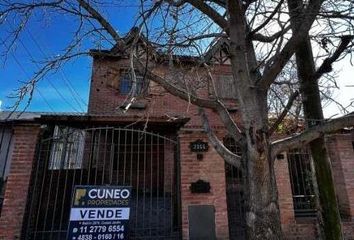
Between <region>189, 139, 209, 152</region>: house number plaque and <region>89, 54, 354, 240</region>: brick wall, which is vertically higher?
<region>189, 139, 209, 152</region>: house number plaque

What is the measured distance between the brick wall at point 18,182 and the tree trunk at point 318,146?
16.6 ft

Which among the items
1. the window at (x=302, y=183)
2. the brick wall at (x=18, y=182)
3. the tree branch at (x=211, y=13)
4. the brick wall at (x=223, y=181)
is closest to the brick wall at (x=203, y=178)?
the brick wall at (x=223, y=181)

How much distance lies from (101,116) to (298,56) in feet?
19.3

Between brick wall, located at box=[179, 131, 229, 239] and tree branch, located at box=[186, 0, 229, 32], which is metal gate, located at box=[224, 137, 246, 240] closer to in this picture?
brick wall, located at box=[179, 131, 229, 239]

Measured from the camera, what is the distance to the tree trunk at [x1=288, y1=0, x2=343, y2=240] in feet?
12.4

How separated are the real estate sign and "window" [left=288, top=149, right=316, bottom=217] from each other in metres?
4.01

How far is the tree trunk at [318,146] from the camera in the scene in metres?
3.79

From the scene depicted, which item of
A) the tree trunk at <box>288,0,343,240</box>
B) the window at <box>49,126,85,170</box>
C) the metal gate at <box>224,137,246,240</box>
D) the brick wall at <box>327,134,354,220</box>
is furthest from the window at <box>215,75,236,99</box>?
the tree trunk at <box>288,0,343,240</box>

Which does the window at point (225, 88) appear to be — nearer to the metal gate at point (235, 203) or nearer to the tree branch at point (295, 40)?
the metal gate at point (235, 203)

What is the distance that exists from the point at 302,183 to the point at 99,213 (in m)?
5.19

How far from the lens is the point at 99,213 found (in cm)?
455

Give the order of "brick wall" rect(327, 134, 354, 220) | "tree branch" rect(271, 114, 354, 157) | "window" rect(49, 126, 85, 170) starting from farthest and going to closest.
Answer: "window" rect(49, 126, 85, 170) < "brick wall" rect(327, 134, 354, 220) < "tree branch" rect(271, 114, 354, 157)

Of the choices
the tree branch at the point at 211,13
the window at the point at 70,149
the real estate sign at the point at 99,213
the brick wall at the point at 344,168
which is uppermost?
the tree branch at the point at 211,13

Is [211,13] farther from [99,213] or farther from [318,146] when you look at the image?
[99,213]
